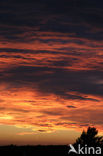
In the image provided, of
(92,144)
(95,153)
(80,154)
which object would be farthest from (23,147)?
(92,144)

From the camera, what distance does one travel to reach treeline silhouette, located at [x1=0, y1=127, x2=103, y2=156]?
23.5m

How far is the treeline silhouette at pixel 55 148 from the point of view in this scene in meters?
23.5

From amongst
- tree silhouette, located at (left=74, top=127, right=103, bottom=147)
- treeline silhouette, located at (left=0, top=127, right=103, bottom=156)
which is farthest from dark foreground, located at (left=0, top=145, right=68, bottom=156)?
tree silhouette, located at (left=74, top=127, right=103, bottom=147)

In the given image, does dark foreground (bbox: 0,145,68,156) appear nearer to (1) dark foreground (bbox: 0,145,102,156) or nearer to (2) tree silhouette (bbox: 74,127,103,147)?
(1) dark foreground (bbox: 0,145,102,156)

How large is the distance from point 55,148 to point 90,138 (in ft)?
18.5

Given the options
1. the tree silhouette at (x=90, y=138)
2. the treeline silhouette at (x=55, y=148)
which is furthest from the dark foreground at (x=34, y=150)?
the tree silhouette at (x=90, y=138)

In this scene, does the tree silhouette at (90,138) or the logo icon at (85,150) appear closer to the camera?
the logo icon at (85,150)

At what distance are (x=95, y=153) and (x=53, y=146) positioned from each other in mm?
3749

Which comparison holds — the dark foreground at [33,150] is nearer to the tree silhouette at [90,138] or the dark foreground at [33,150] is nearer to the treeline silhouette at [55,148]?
the treeline silhouette at [55,148]

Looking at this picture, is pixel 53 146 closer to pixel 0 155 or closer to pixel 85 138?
pixel 85 138

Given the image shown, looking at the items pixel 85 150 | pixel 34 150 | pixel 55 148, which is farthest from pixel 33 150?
pixel 85 150

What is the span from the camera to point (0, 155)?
22234 millimetres

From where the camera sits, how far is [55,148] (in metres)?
26.6

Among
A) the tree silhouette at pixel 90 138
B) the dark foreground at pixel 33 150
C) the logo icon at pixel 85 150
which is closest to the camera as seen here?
the dark foreground at pixel 33 150
